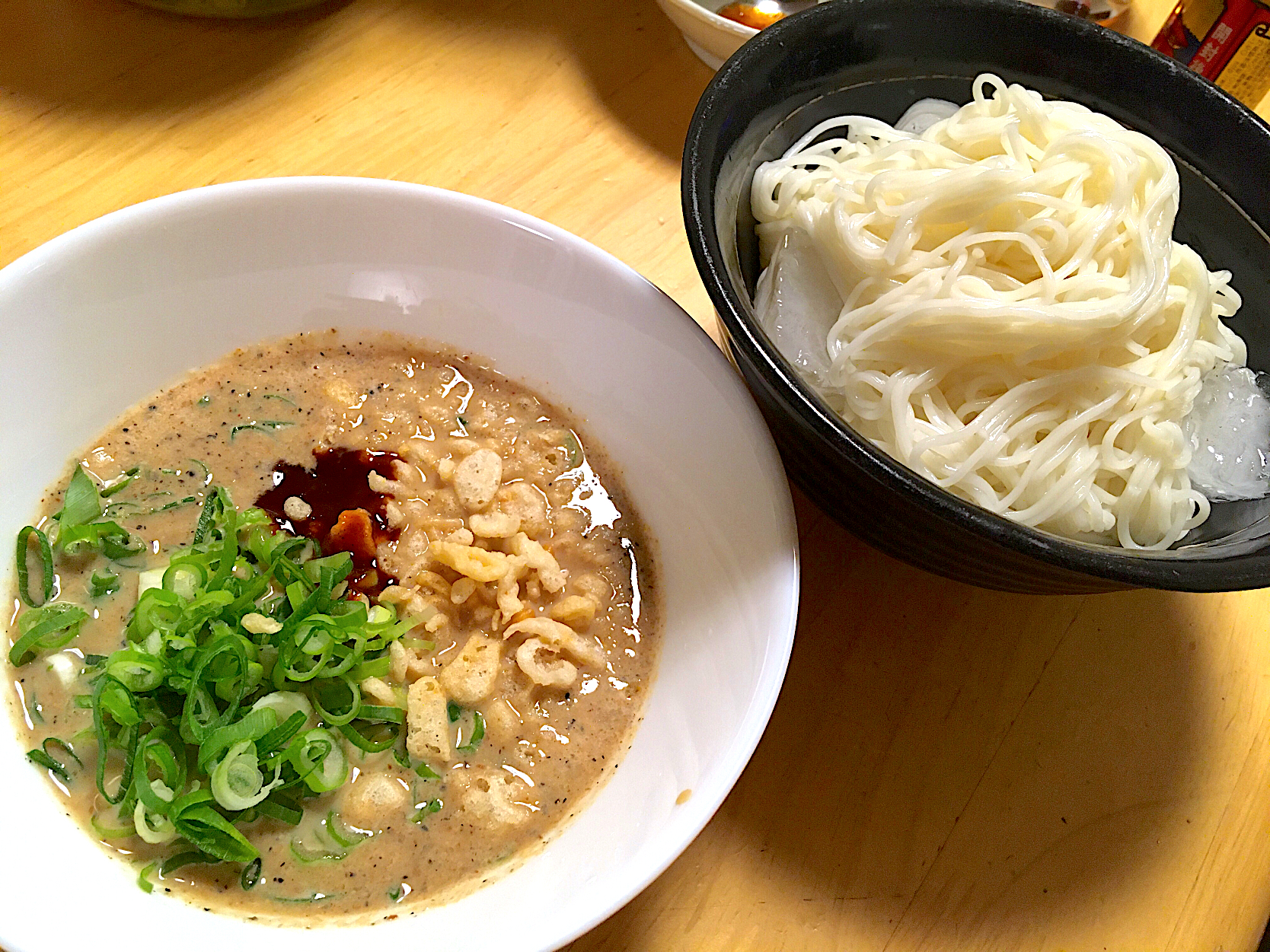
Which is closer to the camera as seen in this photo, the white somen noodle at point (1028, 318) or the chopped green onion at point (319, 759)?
the chopped green onion at point (319, 759)

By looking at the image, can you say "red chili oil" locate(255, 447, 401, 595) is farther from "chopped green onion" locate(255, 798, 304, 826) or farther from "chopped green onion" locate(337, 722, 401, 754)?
"chopped green onion" locate(255, 798, 304, 826)

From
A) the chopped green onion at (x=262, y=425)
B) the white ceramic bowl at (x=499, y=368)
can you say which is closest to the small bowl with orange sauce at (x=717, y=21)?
the white ceramic bowl at (x=499, y=368)

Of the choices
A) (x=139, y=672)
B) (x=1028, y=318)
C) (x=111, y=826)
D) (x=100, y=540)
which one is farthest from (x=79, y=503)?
(x=1028, y=318)

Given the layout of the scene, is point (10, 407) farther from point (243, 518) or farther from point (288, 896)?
point (288, 896)

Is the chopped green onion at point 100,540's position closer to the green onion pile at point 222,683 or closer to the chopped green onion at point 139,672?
the green onion pile at point 222,683

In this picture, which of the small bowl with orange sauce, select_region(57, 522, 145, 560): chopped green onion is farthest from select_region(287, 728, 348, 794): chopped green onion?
the small bowl with orange sauce

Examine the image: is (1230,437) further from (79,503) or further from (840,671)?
(79,503)

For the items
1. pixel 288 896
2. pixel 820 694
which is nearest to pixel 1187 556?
pixel 820 694

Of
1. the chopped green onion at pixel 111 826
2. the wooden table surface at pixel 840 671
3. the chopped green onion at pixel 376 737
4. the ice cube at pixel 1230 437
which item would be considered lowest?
the chopped green onion at pixel 111 826
